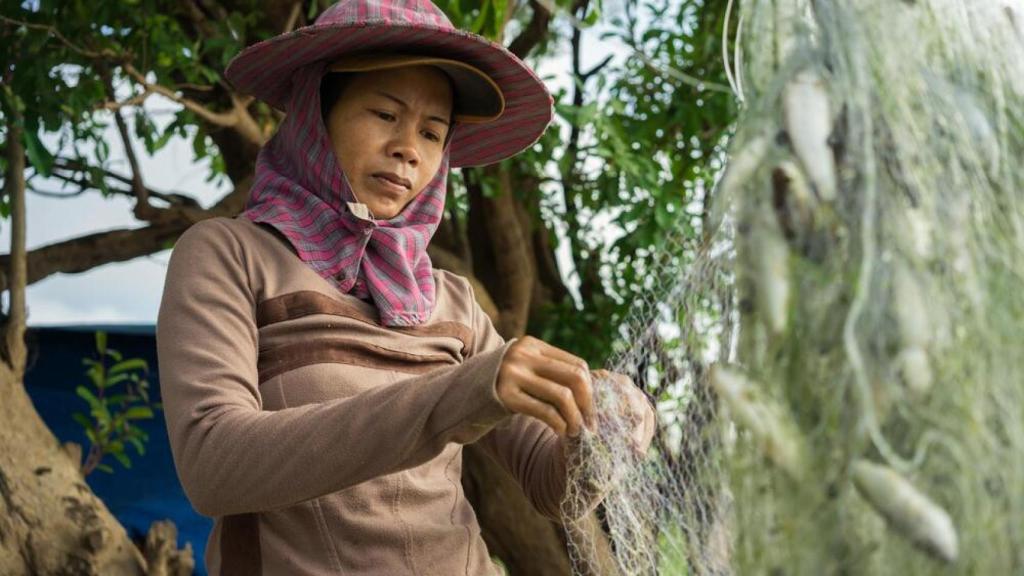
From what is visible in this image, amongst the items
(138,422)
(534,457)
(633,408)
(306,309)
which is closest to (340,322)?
(306,309)

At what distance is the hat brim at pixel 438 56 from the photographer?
1326mm

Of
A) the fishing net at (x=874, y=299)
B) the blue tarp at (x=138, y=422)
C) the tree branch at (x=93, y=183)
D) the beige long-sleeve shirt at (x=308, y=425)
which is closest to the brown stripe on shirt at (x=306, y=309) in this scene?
the beige long-sleeve shirt at (x=308, y=425)

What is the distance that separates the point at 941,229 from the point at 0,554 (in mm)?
1734

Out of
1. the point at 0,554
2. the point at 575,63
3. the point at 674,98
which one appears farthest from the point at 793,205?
the point at 575,63

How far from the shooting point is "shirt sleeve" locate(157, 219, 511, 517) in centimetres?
89

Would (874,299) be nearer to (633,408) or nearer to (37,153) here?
(633,408)

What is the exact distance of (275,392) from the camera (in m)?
1.21

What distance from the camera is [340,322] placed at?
1264mm

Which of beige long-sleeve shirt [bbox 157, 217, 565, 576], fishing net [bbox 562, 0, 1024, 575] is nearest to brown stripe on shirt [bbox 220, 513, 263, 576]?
beige long-sleeve shirt [bbox 157, 217, 565, 576]

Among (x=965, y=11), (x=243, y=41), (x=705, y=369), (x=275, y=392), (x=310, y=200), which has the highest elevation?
(x=243, y=41)

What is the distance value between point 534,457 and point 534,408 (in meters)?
0.47

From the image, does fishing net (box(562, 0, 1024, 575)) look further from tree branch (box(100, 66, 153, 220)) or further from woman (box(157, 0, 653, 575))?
tree branch (box(100, 66, 153, 220))

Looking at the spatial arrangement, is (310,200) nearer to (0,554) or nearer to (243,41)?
(0,554)

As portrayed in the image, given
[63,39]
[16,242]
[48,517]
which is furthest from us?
[16,242]
